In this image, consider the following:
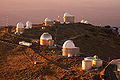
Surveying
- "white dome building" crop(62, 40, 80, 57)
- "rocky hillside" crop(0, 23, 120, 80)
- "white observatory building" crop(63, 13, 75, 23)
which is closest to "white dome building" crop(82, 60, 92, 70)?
"rocky hillside" crop(0, 23, 120, 80)

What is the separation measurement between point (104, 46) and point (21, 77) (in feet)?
170

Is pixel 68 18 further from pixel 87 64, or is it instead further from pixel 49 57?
pixel 87 64

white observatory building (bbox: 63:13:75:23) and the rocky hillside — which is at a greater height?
white observatory building (bbox: 63:13:75:23)

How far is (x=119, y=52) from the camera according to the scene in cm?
8550

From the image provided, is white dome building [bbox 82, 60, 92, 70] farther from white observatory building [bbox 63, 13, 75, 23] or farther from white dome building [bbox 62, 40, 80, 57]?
white observatory building [bbox 63, 13, 75, 23]

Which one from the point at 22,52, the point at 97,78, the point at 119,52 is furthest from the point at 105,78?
the point at 119,52

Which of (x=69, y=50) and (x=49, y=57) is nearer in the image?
(x=69, y=50)

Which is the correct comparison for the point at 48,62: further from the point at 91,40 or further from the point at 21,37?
the point at 91,40

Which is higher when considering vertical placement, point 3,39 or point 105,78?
point 3,39

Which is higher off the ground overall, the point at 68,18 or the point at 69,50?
the point at 68,18

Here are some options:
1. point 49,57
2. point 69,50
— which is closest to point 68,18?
point 69,50

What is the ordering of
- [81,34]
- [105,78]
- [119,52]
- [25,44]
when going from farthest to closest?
[81,34]
[119,52]
[25,44]
[105,78]

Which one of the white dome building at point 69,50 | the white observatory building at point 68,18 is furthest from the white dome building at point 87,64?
the white observatory building at point 68,18

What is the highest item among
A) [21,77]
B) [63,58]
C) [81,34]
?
[81,34]
